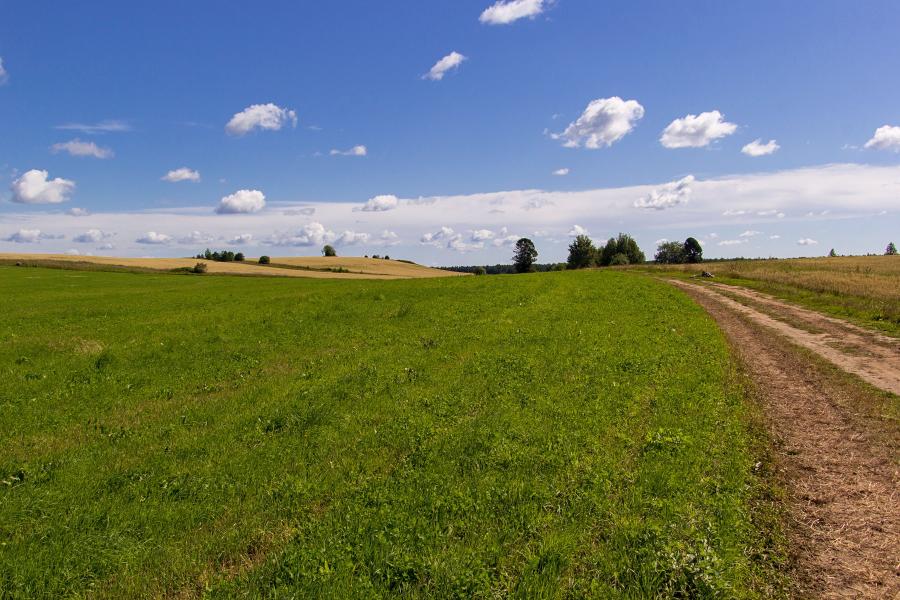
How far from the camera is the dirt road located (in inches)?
254

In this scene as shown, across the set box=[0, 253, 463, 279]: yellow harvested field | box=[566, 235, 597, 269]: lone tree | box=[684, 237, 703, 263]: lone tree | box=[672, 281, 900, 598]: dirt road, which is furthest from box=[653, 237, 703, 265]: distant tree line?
box=[672, 281, 900, 598]: dirt road

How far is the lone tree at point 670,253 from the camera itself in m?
173

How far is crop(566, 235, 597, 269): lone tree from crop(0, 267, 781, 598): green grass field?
13725cm

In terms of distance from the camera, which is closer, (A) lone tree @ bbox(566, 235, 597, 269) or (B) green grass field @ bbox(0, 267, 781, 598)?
(B) green grass field @ bbox(0, 267, 781, 598)

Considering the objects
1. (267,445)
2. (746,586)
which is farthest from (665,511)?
(267,445)

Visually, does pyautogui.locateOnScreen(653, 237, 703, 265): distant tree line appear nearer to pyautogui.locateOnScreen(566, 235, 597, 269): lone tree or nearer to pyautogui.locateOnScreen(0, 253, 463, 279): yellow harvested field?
pyautogui.locateOnScreen(566, 235, 597, 269): lone tree

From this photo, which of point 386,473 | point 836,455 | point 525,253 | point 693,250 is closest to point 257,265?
point 525,253

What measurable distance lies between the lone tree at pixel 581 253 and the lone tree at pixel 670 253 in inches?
1413

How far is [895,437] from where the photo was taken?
1043cm

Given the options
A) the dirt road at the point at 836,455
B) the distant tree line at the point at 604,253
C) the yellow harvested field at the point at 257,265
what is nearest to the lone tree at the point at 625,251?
the distant tree line at the point at 604,253

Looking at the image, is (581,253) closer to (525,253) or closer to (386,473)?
(525,253)

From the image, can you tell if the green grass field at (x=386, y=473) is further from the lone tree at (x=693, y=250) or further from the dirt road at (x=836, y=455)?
the lone tree at (x=693, y=250)

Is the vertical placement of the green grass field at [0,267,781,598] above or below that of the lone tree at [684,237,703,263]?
below

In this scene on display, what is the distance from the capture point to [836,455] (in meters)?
9.68
